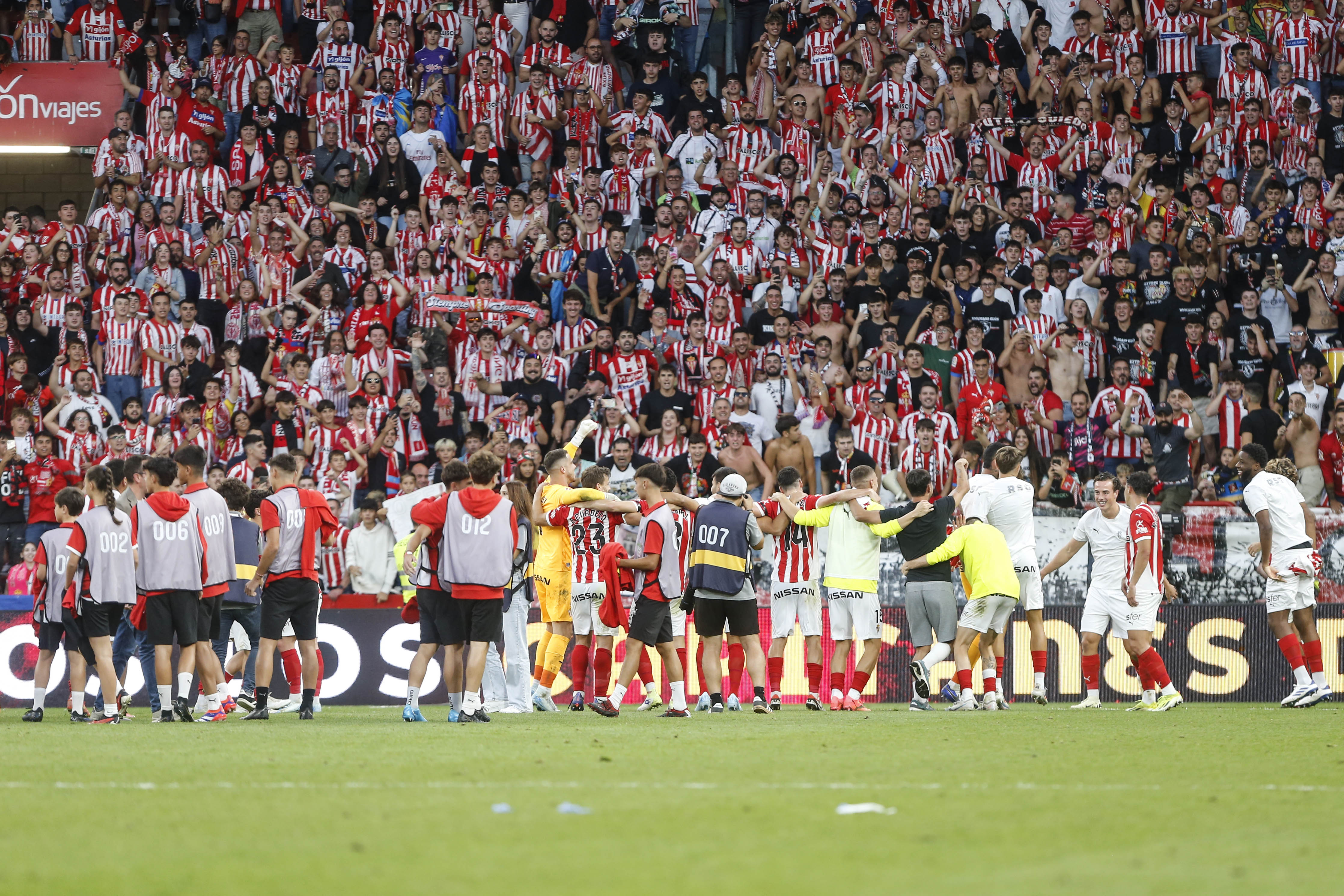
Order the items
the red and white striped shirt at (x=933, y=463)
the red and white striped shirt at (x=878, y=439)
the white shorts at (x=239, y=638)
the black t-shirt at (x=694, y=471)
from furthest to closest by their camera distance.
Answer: the red and white striped shirt at (x=878, y=439)
the red and white striped shirt at (x=933, y=463)
the black t-shirt at (x=694, y=471)
the white shorts at (x=239, y=638)

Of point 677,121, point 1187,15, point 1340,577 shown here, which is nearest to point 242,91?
point 677,121

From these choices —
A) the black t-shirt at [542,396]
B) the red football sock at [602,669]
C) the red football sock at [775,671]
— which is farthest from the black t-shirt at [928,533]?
the black t-shirt at [542,396]

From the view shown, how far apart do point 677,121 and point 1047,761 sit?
55.9 feet

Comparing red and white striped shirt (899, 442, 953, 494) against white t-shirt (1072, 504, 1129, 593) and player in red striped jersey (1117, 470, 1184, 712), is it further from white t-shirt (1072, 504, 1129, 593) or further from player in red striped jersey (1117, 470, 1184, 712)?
player in red striped jersey (1117, 470, 1184, 712)

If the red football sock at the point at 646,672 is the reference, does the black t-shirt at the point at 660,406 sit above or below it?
above

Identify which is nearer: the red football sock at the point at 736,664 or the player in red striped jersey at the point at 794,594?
the red football sock at the point at 736,664

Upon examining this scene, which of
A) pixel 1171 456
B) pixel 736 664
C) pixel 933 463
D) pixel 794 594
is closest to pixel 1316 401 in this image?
pixel 1171 456

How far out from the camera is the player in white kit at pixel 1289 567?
14.6m

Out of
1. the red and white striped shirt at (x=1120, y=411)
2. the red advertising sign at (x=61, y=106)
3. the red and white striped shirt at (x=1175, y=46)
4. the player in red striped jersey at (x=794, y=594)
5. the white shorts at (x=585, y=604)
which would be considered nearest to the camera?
the white shorts at (x=585, y=604)

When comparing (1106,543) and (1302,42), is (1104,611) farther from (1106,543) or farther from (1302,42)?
(1302,42)

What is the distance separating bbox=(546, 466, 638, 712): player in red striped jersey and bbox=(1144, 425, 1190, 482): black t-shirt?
24.9 feet

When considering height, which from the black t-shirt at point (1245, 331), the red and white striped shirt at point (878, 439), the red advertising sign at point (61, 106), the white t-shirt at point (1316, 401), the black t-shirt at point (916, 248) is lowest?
the red and white striped shirt at point (878, 439)

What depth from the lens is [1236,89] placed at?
23922mm

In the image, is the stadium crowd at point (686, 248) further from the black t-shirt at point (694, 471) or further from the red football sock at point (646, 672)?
the red football sock at point (646, 672)
